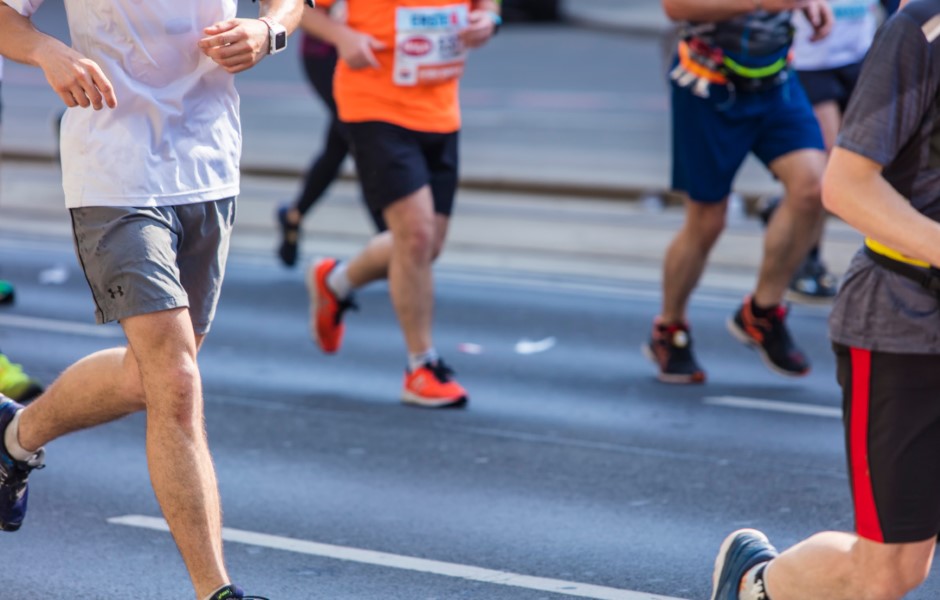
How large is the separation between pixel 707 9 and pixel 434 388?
1.81 metres

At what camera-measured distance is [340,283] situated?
7.53m

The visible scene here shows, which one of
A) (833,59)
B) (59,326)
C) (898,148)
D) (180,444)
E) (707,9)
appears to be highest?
(898,148)

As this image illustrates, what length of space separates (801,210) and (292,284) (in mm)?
3899

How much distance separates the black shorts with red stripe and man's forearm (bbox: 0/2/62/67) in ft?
6.61

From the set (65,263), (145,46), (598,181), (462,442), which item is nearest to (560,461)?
(462,442)

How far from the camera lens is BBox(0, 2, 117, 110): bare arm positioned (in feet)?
12.9

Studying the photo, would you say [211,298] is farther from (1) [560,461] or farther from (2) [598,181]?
(2) [598,181]

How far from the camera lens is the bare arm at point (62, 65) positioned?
3926 millimetres

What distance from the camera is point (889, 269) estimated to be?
11.3ft

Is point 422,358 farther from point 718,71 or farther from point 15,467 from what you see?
point 15,467

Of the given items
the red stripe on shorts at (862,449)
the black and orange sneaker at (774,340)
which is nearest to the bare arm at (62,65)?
the red stripe on shorts at (862,449)

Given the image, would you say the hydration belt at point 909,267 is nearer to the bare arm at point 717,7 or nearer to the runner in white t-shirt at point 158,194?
the runner in white t-shirt at point 158,194

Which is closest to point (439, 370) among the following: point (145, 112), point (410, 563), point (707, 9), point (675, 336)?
point (675, 336)

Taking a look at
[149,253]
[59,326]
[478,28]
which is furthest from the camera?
[59,326]
